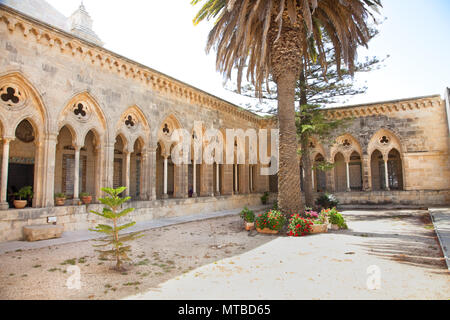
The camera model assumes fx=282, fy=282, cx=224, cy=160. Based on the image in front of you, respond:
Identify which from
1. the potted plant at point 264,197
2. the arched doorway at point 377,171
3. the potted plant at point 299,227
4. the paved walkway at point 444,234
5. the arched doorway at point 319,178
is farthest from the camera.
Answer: the arched doorway at point 319,178

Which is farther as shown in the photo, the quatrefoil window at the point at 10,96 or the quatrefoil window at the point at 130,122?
the quatrefoil window at the point at 130,122

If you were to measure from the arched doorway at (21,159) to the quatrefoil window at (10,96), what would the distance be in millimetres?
3065

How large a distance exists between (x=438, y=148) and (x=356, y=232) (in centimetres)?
1223

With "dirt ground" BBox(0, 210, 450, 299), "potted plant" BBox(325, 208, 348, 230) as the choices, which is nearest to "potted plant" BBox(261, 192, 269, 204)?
"potted plant" BBox(325, 208, 348, 230)

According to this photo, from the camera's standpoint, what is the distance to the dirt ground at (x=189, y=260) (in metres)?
4.16

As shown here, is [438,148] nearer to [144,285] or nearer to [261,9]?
[261,9]

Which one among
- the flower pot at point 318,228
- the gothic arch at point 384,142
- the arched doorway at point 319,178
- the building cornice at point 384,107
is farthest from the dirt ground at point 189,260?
the arched doorway at point 319,178

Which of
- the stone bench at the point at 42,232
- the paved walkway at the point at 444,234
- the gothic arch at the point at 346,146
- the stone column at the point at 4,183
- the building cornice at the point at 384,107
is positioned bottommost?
the paved walkway at the point at 444,234

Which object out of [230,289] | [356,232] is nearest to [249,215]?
[356,232]

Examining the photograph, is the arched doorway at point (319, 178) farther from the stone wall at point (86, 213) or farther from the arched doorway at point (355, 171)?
the stone wall at point (86, 213)

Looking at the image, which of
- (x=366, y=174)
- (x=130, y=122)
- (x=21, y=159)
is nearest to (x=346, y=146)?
(x=366, y=174)

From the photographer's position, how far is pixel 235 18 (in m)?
9.77

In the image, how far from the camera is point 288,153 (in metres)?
9.77

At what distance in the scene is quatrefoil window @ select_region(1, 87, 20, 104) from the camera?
855 centimetres
